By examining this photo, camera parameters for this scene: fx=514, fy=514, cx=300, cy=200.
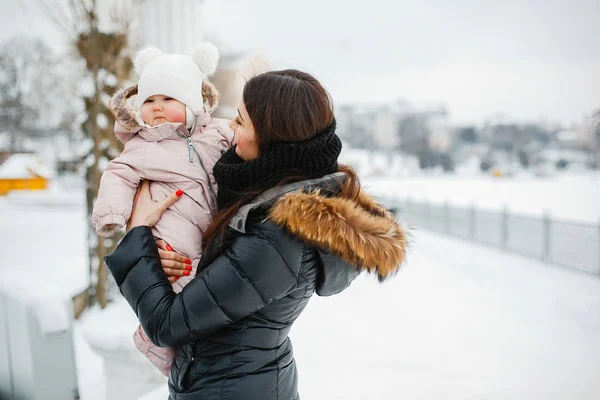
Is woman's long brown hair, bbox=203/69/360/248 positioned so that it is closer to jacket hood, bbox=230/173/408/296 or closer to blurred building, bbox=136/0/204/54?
jacket hood, bbox=230/173/408/296

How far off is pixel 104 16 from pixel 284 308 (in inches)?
215

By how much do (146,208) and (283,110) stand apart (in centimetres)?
49

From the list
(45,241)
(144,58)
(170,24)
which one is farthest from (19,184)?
(144,58)

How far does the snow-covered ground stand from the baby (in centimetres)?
105

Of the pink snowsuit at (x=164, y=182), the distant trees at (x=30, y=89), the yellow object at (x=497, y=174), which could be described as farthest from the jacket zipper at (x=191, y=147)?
the yellow object at (x=497, y=174)

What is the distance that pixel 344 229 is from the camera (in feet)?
4.16

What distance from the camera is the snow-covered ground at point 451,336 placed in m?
4.20

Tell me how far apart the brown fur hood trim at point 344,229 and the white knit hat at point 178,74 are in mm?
613

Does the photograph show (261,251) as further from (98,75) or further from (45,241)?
(45,241)

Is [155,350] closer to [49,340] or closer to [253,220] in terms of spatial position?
[253,220]

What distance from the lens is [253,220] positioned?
1.28 m

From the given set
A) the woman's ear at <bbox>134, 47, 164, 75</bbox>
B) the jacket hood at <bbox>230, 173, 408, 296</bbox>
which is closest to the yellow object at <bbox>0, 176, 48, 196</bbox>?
the woman's ear at <bbox>134, 47, 164, 75</bbox>

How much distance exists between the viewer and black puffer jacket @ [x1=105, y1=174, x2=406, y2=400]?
1.23m

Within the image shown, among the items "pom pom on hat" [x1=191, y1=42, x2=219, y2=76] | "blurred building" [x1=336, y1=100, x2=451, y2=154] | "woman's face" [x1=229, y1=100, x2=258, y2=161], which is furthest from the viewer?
"blurred building" [x1=336, y1=100, x2=451, y2=154]
